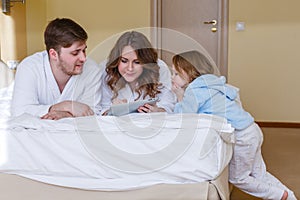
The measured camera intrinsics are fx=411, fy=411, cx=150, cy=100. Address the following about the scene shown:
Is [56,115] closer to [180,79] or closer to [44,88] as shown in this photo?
[44,88]

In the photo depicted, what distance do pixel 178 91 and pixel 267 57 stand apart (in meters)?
2.79

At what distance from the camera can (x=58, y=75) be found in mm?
1972

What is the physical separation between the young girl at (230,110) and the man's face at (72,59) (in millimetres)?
448

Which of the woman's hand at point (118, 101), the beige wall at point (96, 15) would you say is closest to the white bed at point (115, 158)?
the woman's hand at point (118, 101)

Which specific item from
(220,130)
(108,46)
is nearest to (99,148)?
(220,130)

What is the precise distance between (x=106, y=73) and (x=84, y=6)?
3.10 metres

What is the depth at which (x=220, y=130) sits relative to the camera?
145 centimetres

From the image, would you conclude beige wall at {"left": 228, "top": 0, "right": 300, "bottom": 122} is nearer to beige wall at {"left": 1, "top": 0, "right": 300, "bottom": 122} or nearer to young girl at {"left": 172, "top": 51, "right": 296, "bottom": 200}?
beige wall at {"left": 1, "top": 0, "right": 300, "bottom": 122}

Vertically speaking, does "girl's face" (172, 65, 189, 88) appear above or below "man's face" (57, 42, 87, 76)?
below

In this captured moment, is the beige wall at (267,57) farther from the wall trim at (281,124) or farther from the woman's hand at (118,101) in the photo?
the woman's hand at (118,101)

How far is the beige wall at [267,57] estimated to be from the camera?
175 inches

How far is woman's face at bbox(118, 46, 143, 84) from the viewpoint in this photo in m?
1.99

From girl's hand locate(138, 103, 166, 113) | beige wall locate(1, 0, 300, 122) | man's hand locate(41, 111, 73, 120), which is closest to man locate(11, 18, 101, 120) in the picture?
man's hand locate(41, 111, 73, 120)

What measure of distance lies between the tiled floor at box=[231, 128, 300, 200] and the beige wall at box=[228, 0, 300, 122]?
300 mm
